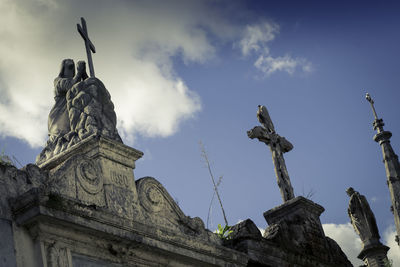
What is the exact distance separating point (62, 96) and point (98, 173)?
5.06 feet

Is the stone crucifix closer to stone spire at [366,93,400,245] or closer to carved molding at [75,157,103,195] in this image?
carved molding at [75,157,103,195]

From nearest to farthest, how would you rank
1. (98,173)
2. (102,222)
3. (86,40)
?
(102,222) < (98,173) < (86,40)

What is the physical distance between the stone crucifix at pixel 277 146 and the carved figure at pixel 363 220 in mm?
2338

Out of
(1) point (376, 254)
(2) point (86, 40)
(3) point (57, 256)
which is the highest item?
(2) point (86, 40)

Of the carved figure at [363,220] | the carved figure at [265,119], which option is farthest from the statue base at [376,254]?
the carved figure at [265,119]

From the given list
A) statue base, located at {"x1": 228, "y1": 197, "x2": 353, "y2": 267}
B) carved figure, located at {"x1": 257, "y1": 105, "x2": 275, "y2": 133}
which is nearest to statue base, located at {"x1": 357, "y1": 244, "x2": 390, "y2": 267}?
statue base, located at {"x1": 228, "y1": 197, "x2": 353, "y2": 267}

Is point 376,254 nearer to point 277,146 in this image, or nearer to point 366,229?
point 366,229

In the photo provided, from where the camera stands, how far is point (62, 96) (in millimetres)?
10281

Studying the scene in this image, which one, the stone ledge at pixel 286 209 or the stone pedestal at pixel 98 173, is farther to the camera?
the stone ledge at pixel 286 209

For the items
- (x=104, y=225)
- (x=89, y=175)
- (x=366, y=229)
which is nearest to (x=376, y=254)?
(x=366, y=229)

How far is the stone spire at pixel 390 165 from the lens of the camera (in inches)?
684

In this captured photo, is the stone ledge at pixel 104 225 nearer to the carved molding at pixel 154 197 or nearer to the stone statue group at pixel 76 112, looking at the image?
the carved molding at pixel 154 197

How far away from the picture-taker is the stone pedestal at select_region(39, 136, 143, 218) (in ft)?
28.8

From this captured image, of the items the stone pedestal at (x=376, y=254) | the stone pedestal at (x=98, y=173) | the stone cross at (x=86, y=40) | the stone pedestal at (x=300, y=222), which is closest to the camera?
the stone pedestal at (x=98, y=173)
